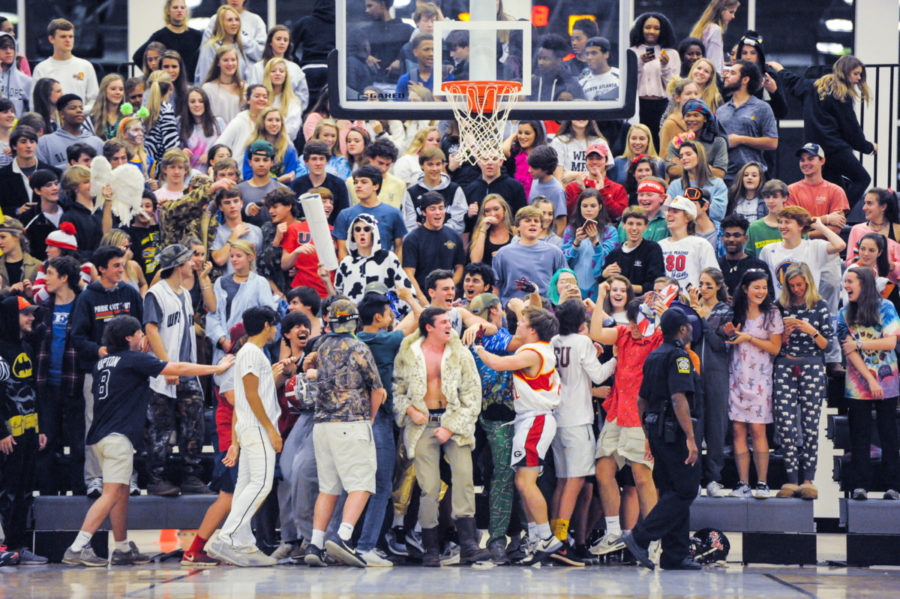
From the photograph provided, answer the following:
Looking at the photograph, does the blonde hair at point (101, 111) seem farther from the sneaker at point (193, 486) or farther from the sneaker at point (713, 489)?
the sneaker at point (713, 489)

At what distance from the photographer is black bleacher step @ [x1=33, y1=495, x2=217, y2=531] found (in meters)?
10.9

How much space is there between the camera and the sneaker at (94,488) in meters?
10.7

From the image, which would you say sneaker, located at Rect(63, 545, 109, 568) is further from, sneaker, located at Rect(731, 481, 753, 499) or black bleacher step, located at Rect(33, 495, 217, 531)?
sneaker, located at Rect(731, 481, 753, 499)

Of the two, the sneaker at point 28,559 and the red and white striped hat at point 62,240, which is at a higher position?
the red and white striped hat at point 62,240

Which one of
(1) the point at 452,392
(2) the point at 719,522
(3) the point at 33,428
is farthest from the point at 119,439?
(2) the point at 719,522

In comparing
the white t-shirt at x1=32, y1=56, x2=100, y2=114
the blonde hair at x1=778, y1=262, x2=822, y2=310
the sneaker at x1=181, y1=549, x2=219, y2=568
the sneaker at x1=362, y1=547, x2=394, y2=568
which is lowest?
the sneaker at x1=181, y1=549, x2=219, y2=568

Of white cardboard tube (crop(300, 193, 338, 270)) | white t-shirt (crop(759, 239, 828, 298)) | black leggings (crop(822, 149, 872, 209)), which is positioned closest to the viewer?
white cardboard tube (crop(300, 193, 338, 270))

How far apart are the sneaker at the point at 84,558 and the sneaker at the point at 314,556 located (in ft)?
5.57

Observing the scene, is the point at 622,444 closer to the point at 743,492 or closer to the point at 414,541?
the point at 743,492

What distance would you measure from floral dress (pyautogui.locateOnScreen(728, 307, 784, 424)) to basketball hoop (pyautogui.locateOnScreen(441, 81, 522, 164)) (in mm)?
2659

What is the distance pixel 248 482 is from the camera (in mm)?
10117

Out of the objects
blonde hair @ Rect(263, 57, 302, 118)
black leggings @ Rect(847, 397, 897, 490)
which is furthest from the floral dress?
blonde hair @ Rect(263, 57, 302, 118)

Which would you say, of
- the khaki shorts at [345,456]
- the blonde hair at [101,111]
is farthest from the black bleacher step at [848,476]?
the blonde hair at [101,111]

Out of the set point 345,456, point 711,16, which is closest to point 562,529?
point 345,456
